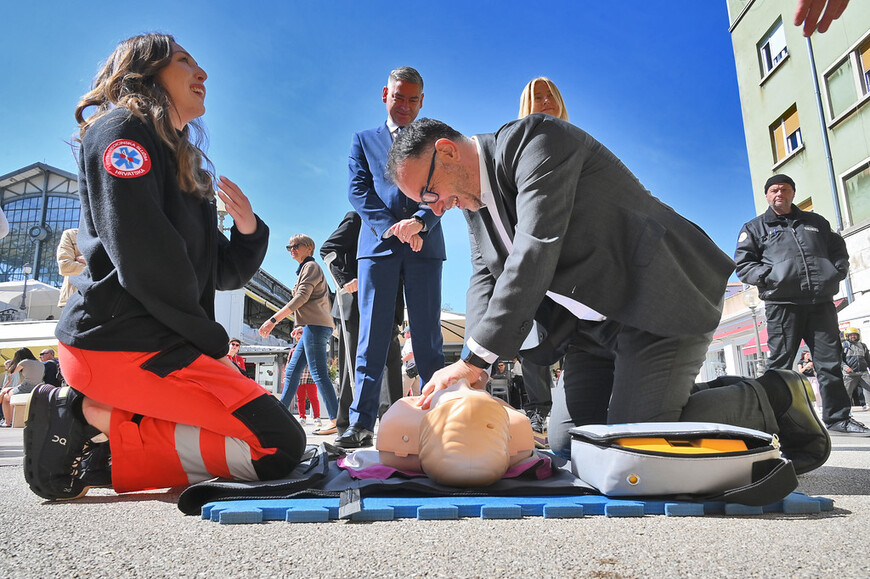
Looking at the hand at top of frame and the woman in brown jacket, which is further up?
the hand at top of frame

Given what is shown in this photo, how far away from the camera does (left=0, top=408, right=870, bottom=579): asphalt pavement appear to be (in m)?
0.96

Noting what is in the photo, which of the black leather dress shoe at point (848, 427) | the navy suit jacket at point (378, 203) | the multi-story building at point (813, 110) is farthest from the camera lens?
the multi-story building at point (813, 110)

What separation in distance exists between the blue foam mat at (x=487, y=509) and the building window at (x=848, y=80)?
52.2 feet

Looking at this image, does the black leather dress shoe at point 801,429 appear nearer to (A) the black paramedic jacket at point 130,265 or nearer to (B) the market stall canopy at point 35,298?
(A) the black paramedic jacket at point 130,265

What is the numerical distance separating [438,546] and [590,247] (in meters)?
1.26

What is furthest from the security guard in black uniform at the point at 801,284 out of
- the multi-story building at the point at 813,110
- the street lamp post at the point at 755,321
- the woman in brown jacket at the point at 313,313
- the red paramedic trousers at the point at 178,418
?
the multi-story building at the point at 813,110

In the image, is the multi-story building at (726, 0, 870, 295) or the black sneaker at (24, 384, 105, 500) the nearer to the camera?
the black sneaker at (24, 384, 105, 500)

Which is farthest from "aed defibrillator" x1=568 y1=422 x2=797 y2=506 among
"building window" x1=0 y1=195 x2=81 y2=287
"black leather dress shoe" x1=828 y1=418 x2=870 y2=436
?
"building window" x1=0 y1=195 x2=81 y2=287

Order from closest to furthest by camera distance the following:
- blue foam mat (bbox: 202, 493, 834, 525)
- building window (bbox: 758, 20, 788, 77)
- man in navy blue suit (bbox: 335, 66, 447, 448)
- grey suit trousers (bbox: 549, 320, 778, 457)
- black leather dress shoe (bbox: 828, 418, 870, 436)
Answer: blue foam mat (bbox: 202, 493, 834, 525)
grey suit trousers (bbox: 549, 320, 778, 457)
man in navy blue suit (bbox: 335, 66, 447, 448)
black leather dress shoe (bbox: 828, 418, 870, 436)
building window (bbox: 758, 20, 788, 77)

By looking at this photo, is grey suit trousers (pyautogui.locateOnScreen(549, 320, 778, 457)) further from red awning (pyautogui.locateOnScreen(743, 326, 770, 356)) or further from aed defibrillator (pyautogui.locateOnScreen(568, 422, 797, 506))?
red awning (pyautogui.locateOnScreen(743, 326, 770, 356))

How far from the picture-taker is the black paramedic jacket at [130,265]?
1.83 meters

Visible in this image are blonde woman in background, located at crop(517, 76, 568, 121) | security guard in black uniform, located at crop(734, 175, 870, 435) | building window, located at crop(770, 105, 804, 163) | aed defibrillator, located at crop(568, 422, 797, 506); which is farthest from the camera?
building window, located at crop(770, 105, 804, 163)

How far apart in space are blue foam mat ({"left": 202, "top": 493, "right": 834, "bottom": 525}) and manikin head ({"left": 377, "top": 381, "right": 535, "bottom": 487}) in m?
0.24

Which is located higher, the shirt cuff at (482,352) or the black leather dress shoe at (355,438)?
the shirt cuff at (482,352)
